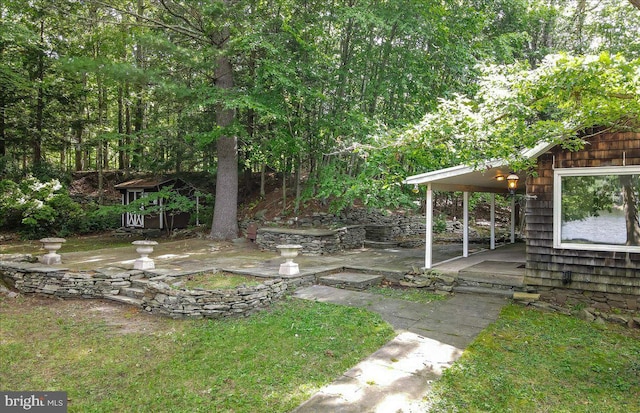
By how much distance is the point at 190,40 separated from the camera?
1314 centimetres

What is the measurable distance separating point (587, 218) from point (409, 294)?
3.27 metres

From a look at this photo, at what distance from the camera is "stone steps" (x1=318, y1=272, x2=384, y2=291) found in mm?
7707

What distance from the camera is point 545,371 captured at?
404 centimetres

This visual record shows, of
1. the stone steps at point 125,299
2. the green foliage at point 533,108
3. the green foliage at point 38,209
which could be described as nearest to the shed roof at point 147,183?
the green foliage at point 38,209

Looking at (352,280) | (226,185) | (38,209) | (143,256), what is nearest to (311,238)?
(352,280)

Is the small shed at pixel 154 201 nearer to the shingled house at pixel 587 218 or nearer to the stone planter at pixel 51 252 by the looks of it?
the stone planter at pixel 51 252

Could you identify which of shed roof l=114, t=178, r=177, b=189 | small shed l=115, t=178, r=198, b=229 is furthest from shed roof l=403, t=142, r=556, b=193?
shed roof l=114, t=178, r=177, b=189

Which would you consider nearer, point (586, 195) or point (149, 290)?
point (586, 195)

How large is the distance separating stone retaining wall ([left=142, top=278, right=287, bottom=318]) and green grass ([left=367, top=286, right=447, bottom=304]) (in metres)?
2.34

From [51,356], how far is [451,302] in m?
5.94

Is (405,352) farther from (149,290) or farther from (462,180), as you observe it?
(462,180)

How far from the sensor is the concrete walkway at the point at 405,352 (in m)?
3.34

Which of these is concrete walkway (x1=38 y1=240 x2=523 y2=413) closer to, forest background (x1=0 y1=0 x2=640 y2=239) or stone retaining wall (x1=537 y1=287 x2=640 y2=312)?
stone retaining wall (x1=537 y1=287 x2=640 y2=312)

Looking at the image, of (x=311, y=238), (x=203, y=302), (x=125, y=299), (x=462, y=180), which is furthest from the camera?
(x=311, y=238)
